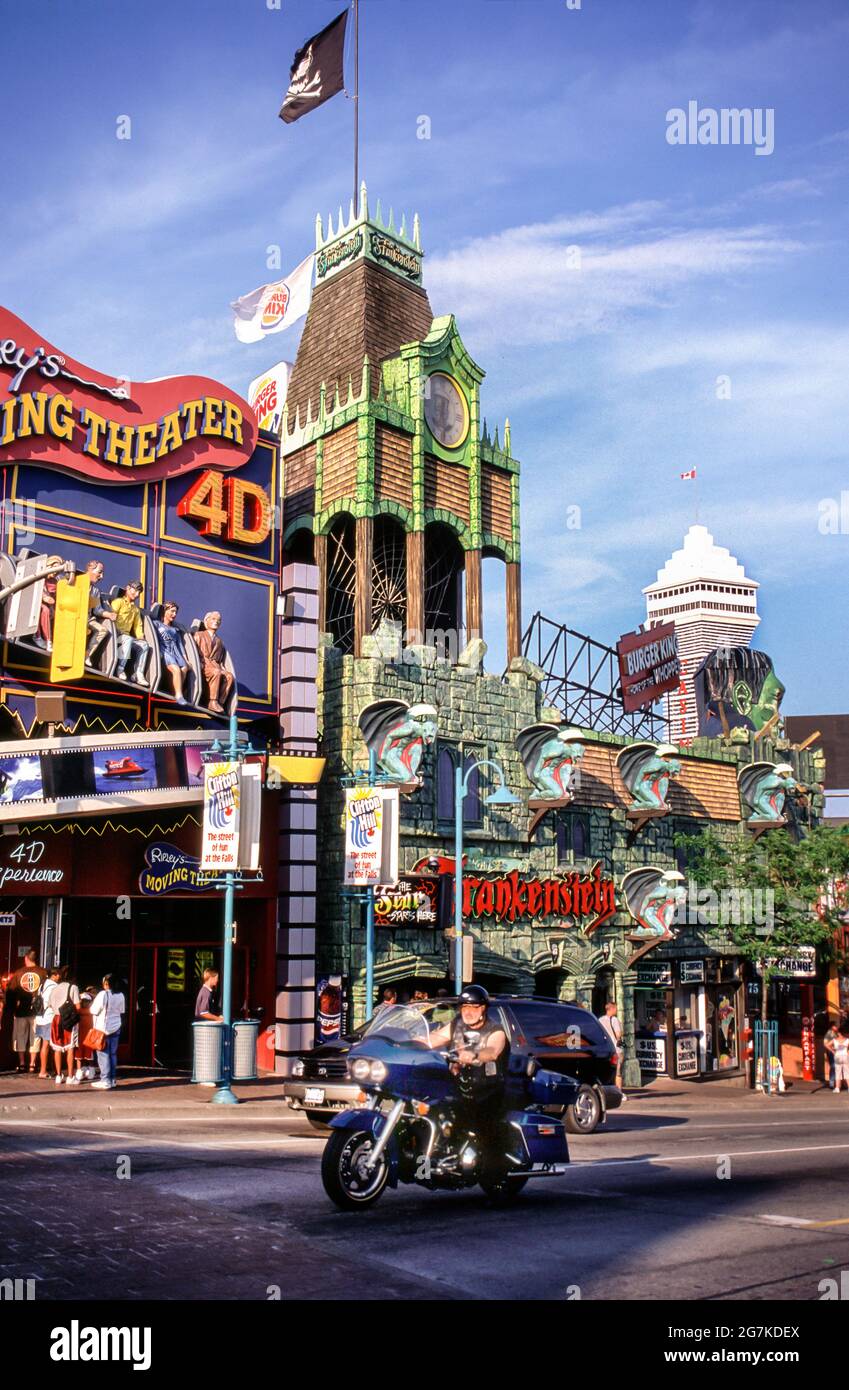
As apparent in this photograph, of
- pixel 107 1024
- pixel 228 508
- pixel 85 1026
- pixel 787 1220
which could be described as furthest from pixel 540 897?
pixel 787 1220

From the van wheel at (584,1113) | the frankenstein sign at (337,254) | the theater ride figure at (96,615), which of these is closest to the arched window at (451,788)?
the theater ride figure at (96,615)

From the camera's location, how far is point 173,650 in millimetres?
25766

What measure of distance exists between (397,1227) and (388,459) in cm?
2454

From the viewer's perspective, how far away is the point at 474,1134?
1091 cm

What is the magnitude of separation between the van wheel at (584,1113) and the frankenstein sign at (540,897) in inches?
457

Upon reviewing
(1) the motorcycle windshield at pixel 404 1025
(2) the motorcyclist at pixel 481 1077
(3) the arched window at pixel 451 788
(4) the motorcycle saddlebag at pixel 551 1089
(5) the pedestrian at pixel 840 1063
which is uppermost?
(3) the arched window at pixel 451 788

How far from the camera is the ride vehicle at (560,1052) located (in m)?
17.0

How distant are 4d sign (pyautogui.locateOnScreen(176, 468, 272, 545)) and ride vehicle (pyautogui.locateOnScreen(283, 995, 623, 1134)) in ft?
42.2

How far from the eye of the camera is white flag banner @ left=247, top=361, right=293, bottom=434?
116 feet

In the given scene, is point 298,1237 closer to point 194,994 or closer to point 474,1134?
point 474,1134

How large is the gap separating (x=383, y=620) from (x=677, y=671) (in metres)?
14.4

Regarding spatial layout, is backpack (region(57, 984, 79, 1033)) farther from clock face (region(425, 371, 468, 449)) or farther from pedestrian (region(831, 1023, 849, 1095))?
pedestrian (region(831, 1023, 849, 1095))

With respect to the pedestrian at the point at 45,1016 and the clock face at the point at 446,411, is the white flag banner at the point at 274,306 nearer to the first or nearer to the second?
the clock face at the point at 446,411
